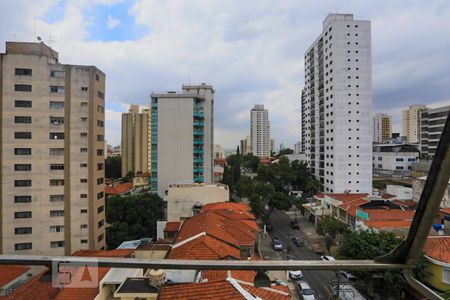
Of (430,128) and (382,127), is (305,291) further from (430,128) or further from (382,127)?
(382,127)

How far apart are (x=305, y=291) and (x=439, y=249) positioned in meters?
4.99

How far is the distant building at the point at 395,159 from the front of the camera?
114ft

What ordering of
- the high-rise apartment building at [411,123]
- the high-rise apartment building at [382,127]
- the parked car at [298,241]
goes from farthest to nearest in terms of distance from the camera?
the high-rise apartment building at [382,127], the high-rise apartment building at [411,123], the parked car at [298,241]

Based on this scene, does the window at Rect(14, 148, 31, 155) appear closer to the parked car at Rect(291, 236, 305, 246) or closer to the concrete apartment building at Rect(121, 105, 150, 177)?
the parked car at Rect(291, 236, 305, 246)

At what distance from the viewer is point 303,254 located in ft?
52.1

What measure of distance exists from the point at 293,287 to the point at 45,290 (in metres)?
9.09

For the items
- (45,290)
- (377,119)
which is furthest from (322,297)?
(377,119)

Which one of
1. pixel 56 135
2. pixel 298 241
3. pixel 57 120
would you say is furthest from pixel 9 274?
pixel 298 241

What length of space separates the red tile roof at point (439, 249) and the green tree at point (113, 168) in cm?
4512

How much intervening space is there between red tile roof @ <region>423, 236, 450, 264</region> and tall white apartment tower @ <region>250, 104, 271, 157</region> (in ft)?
226

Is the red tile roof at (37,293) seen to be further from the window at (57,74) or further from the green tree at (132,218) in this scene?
the window at (57,74)

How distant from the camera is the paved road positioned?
11891 mm

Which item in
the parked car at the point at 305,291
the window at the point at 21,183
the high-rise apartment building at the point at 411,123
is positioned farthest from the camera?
the high-rise apartment building at the point at 411,123

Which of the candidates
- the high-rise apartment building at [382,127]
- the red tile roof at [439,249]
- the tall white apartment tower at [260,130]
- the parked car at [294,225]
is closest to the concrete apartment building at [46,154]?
the parked car at [294,225]
